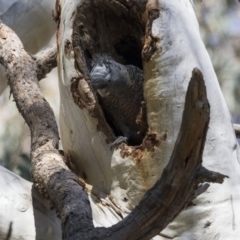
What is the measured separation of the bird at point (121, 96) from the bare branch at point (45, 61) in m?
0.23

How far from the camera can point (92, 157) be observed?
1219 millimetres

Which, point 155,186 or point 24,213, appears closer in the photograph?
→ point 155,186

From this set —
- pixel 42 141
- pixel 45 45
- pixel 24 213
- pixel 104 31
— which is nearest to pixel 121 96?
pixel 104 31

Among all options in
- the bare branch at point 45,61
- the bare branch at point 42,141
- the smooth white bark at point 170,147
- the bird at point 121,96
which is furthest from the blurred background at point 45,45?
the smooth white bark at point 170,147

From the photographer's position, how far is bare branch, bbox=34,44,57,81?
1.51 metres

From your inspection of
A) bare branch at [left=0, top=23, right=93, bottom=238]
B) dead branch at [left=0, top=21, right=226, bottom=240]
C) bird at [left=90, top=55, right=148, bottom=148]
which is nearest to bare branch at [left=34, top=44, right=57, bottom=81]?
bare branch at [left=0, top=23, right=93, bottom=238]

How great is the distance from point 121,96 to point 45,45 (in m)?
0.94

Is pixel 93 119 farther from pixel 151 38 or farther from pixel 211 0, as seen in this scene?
pixel 211 0

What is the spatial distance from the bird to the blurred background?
2.13 ft

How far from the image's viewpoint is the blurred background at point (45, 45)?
7.15 feet

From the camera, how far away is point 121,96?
4.50ft

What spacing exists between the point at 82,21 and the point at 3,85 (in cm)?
100

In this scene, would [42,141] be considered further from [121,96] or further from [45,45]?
[45,45]

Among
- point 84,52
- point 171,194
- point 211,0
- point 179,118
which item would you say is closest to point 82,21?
point 84,52
